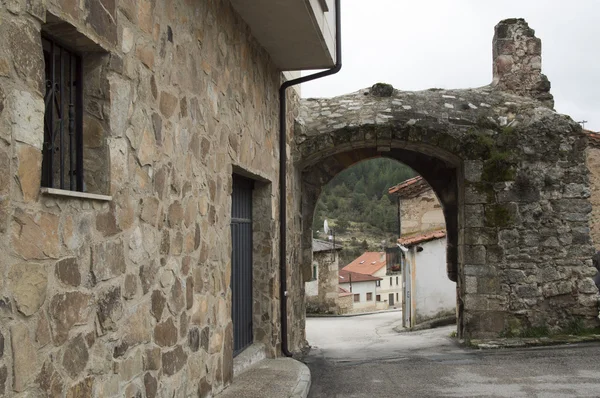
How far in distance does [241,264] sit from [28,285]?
376 centimetres

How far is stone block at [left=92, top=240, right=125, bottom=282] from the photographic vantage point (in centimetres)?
266

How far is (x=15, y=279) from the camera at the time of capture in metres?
2.08

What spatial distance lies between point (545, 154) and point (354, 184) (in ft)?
202

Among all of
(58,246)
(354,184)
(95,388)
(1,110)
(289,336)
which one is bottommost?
(289,336)

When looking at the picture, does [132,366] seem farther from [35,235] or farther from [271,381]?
[271,381]

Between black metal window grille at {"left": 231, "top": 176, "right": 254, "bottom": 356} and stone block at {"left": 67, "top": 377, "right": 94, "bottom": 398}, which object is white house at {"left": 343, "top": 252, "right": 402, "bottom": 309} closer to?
black metal window grille at {"left": 231, "top": 176, "right": 254, "bottom": 356}

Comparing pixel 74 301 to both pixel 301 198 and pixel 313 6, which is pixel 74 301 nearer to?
pixel 313 6

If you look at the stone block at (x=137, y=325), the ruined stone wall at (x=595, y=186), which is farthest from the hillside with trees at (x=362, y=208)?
the stone block at (x=137, y=325)

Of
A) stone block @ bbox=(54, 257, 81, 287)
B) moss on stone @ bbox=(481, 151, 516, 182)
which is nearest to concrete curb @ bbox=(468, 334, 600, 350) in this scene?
moss on stone @ bbox=(481, 151, 516, 182)

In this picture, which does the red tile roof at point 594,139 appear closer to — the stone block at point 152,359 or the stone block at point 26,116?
the stone block at point 152,359

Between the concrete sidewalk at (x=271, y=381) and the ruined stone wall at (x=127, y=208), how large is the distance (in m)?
0.19

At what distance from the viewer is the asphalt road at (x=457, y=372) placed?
5.50 metres

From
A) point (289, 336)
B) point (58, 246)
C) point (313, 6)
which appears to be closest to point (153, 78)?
point (58, 246)

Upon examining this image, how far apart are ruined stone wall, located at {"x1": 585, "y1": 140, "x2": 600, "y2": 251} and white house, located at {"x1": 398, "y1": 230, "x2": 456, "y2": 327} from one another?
3.36 m
